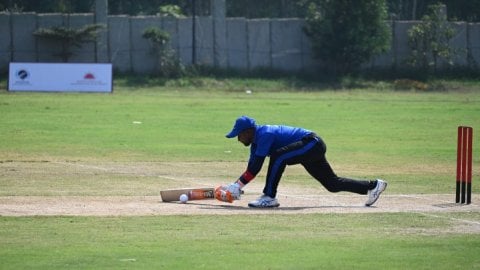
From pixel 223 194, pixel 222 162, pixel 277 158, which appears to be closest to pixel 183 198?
pixel 223 194

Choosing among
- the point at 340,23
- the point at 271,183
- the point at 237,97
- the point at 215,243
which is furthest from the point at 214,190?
the point at 340,23

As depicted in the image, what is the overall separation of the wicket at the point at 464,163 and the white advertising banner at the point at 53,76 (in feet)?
104

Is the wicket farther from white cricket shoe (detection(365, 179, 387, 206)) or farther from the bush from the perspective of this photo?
the bush

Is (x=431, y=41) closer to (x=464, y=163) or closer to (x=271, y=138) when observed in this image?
(x=464, y=163)

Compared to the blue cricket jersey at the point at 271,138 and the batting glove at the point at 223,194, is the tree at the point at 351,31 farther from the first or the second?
the batting glove at the point at 223,194

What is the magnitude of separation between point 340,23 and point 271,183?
4199cm

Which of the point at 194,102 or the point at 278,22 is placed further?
the point at 278,22

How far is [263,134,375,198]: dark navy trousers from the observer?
53.9 ft

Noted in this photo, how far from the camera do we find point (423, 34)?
2315 inches

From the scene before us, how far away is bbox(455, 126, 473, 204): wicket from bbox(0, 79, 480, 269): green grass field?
1170mm

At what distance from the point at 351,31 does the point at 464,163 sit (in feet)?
134

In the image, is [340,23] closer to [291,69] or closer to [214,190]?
[291,69]

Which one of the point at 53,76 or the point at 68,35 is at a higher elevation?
the point at 68,35

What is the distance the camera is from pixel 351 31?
57.6 metres
